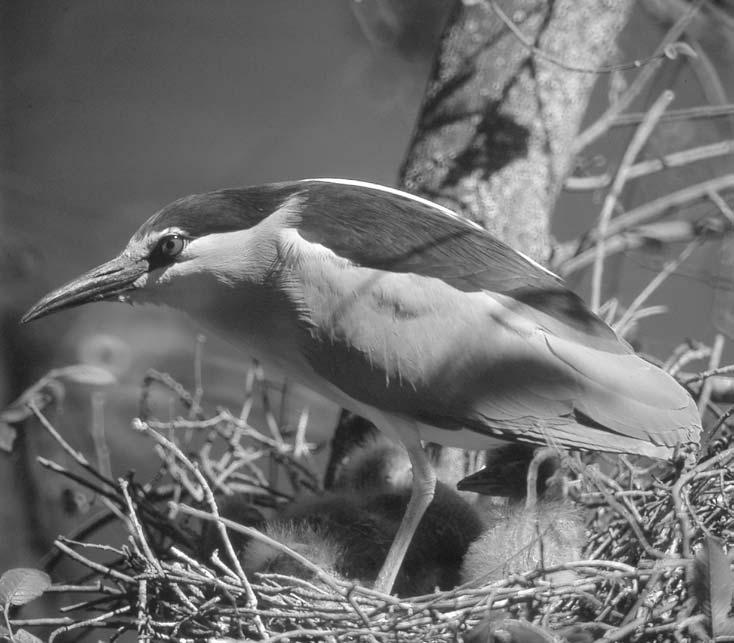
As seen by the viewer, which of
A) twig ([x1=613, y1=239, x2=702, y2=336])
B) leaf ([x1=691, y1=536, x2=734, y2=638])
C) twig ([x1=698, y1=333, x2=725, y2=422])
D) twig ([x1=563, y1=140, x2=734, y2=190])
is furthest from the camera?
twig ([x1=563, y1=140, x2=734, y2=190])

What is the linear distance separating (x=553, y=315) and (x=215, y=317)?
58cm

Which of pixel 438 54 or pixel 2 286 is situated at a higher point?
pixel 438 54

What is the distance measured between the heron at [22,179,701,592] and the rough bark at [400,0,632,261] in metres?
0.25

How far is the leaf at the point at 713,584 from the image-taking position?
97cm

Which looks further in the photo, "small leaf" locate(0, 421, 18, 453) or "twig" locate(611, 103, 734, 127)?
"twig" locate(611, 103, 734, 127)

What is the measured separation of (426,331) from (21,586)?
0.69 metres

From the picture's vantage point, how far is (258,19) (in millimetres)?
2895

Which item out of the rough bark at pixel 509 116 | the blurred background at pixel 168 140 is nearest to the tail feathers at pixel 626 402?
the rough bark at pixel 509 116

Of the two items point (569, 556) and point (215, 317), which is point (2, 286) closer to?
point (215, 317)

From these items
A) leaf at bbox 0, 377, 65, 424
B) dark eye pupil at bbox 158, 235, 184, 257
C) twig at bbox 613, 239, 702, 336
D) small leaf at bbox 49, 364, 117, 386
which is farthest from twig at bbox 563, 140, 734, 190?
leaf at bbox 0, 377, 65, 424

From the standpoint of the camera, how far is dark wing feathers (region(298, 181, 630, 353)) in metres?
1.48

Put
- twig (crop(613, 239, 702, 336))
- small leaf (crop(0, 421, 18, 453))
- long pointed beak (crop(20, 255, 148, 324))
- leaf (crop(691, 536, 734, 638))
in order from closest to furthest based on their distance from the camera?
Result: leaf (crop(691, 536, 734, 638)), long pointed beak (crop(20, 255, 148, 324)), small leaf (crop(0, 421, 18, 453)), twig (crop(613, 239, 702, 336))

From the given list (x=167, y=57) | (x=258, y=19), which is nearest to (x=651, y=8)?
(x=258, y=19)

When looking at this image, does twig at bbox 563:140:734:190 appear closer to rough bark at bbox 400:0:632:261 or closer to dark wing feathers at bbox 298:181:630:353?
rough bark at bbox 400:0:632:261
